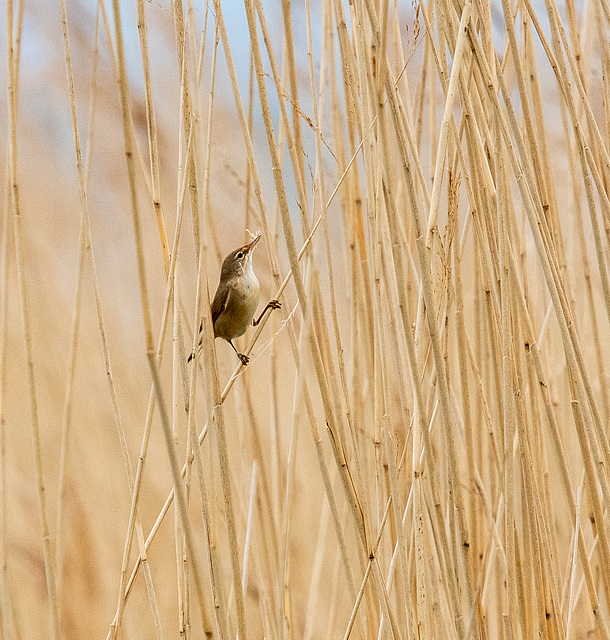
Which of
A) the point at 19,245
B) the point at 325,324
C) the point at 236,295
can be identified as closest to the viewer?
the point at 19,245

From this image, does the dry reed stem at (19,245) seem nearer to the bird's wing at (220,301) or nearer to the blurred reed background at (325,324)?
the blurred reed background at (325,324)

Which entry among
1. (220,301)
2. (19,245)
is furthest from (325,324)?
(220,301)

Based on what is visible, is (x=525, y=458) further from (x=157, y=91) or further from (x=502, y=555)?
(x=157, y=91)

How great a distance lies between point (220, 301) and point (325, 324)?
572mm

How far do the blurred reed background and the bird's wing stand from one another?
4.2 inches

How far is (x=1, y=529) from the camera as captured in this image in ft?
3.46

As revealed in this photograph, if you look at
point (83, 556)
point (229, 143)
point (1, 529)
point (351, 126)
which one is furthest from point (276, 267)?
point (83, 556)

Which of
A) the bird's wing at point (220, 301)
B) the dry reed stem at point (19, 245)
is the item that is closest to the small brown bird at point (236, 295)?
the bird's wing at point (220, 301)

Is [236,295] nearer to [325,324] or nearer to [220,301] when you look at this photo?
[220,301]

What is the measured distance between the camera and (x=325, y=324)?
1.06 meters

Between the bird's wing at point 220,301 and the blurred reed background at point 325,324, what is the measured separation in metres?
0.11

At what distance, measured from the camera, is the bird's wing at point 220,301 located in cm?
157

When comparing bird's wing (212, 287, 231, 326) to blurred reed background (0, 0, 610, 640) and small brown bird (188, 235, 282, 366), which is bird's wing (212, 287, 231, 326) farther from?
blurred reed background (0, 0, 610, 640)

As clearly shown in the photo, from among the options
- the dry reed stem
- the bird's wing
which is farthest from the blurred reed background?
the bird's wing
